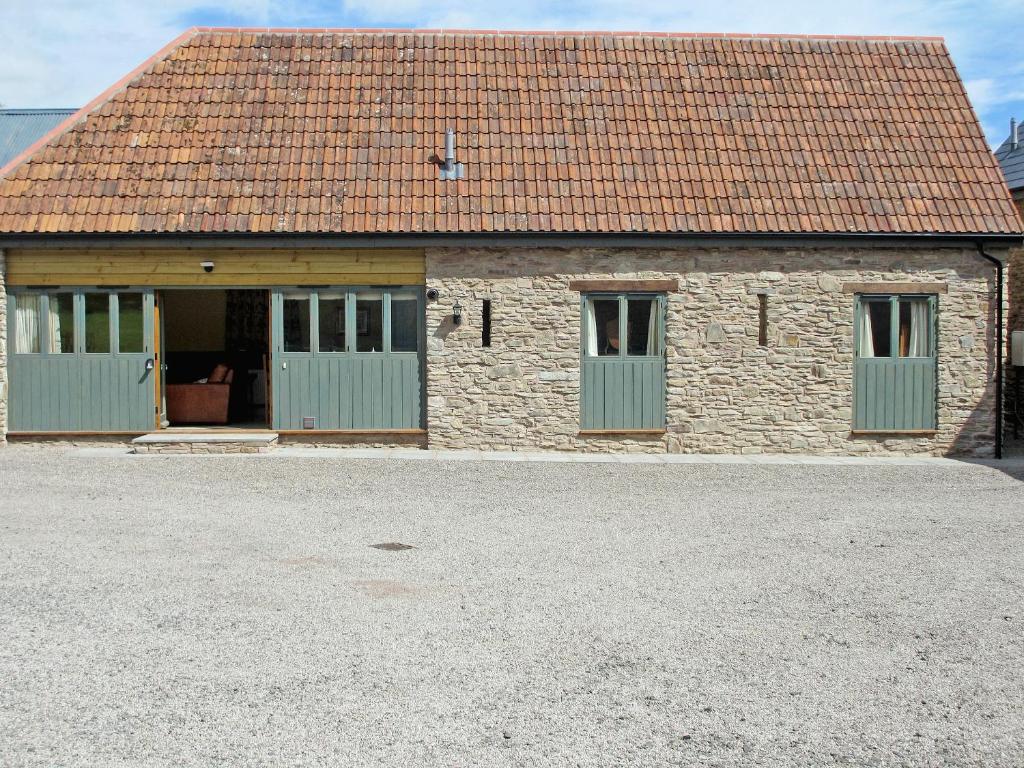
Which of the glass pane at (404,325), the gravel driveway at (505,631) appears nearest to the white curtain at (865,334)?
the gravel driveway at (505,631)

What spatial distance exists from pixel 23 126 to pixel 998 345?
21.7 meters

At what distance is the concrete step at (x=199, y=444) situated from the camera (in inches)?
562

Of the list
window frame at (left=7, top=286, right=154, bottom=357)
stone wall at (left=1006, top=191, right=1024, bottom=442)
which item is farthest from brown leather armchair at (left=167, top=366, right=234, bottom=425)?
stone wall at (left=1006, top=191, right=1024, bottom=442)

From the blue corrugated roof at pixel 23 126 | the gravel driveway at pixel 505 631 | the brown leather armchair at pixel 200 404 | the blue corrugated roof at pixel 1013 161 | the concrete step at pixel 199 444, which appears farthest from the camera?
the blue corrugated roof at pixel 23 126

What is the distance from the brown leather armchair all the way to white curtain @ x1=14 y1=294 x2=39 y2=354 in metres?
2.15

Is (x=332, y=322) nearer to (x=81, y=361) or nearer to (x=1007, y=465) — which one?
(x=81, y=361)

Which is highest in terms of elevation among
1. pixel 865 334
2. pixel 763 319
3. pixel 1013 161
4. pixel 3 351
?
pixel 1013 161

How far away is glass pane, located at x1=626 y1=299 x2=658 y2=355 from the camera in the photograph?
1513 cm

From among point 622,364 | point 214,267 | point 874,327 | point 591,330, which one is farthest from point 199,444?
point 874,327

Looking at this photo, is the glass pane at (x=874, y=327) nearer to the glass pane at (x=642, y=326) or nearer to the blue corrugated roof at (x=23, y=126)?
the glass pane at (x=642, y=326)

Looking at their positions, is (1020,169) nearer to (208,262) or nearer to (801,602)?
(208,262)

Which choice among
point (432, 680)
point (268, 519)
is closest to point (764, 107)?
point (268, 519)

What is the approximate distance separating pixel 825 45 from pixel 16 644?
16.2 meters

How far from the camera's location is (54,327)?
14969mm
